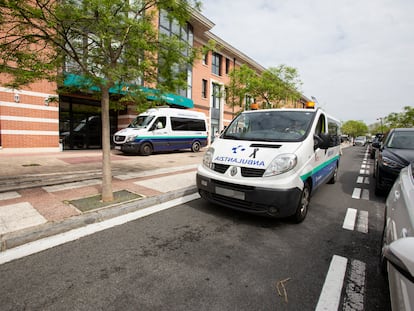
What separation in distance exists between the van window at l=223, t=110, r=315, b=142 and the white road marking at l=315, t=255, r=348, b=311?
1.93 metres

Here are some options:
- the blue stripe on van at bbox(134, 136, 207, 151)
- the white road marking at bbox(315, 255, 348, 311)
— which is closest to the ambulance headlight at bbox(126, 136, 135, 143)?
the blue stripe on van at bbox(134, 136, 207, 151)

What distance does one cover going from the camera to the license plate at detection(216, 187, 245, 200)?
3498 millimetres

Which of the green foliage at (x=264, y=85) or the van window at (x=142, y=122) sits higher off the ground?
the green foliage at (x=264, y=85)

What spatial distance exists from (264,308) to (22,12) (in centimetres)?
485

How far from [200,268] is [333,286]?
1384mm

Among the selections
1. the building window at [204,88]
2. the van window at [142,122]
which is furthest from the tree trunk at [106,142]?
the building window at [204,88]

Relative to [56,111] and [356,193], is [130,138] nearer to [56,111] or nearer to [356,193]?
[56,111]

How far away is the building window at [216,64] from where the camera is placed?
2337 centimetres

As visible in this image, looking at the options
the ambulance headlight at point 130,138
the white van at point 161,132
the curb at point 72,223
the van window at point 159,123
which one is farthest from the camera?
the van window at point 159,123

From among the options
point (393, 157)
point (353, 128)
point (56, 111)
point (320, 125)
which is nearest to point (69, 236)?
point (320, 125)

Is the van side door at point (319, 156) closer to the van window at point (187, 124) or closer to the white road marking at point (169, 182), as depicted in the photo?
the white road marking at point (169, 182)

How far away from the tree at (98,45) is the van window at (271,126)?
5.19 feet

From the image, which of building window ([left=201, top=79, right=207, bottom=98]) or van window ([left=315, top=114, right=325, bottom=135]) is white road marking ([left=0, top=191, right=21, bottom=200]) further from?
building window ([left=201, top=79, right=207, bottom=98])

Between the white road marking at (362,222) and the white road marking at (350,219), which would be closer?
the white road marking at (362,222)
